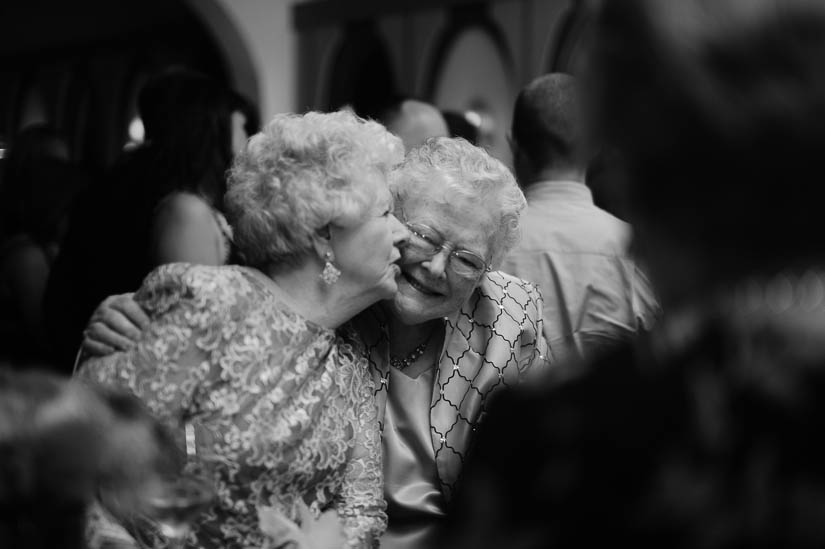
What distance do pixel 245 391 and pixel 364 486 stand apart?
0.35 metres

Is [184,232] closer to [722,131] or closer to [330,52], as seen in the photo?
[722,131]

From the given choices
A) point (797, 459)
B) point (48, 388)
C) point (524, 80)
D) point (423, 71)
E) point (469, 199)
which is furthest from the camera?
point (423, 71)

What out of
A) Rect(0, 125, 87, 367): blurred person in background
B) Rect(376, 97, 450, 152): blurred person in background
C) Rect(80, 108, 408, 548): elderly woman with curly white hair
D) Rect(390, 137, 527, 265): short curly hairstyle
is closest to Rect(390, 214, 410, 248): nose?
A: Rect(80, 108, 408, 548): elderly woman with curly white hair

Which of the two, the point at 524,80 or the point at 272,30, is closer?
the point at 524,80

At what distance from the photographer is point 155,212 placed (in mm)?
3268

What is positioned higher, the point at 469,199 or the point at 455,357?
the point at 469,199

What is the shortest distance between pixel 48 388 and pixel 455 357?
1.40 meters

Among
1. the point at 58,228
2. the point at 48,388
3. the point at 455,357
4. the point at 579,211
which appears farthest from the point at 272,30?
the point at 48,388

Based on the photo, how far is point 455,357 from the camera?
289 centimetres

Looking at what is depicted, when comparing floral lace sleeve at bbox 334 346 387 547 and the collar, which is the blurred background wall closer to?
the collar

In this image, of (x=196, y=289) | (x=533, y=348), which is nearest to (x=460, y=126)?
(x=533, y=348)

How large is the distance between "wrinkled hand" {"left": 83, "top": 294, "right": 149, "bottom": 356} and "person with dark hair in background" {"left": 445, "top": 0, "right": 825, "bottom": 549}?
137 centimetres

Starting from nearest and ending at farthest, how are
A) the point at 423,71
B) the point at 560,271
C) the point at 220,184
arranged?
1. the point at 220,184
2. the point at 560,271
3. the point at 423,71

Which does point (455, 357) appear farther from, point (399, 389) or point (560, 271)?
point (560, 271)
